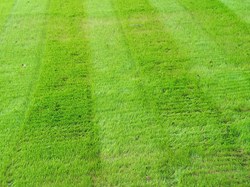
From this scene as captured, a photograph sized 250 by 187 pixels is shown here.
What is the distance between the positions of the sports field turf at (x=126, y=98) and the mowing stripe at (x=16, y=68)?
0.8 inches

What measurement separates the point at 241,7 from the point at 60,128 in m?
6.24

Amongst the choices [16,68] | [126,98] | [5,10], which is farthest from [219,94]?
[5,10]

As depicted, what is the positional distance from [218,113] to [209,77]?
3.27 ft

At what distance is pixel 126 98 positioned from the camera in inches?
190

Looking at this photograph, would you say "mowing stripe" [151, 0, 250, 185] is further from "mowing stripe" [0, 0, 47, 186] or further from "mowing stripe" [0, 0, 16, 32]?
"mowing stripe" [0, 0, 16, 32]

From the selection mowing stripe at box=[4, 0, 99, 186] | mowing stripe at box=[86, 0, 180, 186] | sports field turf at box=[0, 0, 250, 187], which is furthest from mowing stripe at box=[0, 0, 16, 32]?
mowing stripe at box=[86, 0, 180, 186]

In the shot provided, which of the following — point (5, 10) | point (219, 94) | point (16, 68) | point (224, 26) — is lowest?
point (219, 94)

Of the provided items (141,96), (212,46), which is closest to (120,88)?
(141,96)

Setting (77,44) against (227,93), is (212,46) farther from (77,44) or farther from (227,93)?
(77,44)

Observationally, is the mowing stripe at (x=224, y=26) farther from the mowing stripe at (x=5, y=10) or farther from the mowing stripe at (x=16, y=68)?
the mowing stripe at (x=5, y=10)

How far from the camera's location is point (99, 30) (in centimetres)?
697

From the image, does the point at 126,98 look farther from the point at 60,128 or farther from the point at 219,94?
the point at 219,94

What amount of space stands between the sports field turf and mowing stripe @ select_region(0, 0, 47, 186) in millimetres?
21

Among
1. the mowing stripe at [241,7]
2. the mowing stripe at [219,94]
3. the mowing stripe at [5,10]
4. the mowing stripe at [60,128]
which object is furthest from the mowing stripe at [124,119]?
the mowing stripe at [241,7]
